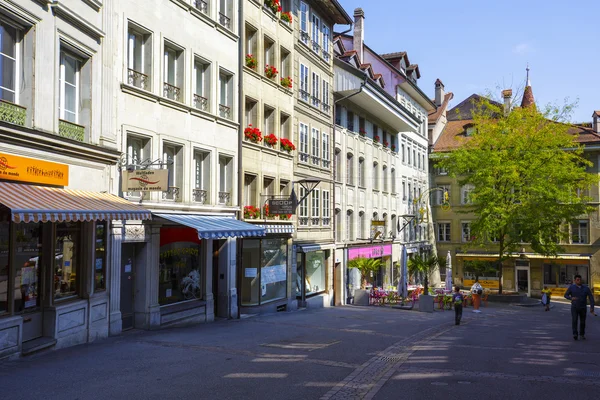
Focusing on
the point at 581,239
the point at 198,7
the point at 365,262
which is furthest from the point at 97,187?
the point at 581,239

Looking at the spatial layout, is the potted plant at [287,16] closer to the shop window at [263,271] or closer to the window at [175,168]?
the shop window at [263,271]

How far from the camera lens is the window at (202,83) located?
19.8 meters

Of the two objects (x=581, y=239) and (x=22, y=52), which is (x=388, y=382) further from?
(x=581, y=239)

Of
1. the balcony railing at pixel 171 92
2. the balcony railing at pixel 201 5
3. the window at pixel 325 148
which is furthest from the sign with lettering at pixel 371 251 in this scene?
the balcony railing at pixel 171 92

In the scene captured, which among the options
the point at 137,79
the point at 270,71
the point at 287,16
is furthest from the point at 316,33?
the point at 137,79

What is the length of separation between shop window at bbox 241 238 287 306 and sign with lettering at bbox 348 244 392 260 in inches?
335

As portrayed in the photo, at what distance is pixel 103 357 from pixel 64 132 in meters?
4.85

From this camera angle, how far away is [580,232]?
1891 inches

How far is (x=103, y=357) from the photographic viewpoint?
464 inches

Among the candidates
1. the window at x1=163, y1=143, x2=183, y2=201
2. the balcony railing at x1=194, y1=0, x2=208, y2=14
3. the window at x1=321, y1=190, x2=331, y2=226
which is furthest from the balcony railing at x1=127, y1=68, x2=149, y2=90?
the window at x1=321, y1=190, x2=331, y2=226

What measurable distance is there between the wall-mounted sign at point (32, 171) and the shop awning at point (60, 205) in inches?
5.5

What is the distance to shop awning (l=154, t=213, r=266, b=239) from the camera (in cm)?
1614

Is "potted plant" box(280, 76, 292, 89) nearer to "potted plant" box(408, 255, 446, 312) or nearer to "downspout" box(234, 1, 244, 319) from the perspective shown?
"downspout" box(234, 1, 244, 319)

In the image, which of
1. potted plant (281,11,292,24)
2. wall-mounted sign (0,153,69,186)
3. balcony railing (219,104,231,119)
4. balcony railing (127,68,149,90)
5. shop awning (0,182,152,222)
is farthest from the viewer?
potted plant (281,11,292,24)
